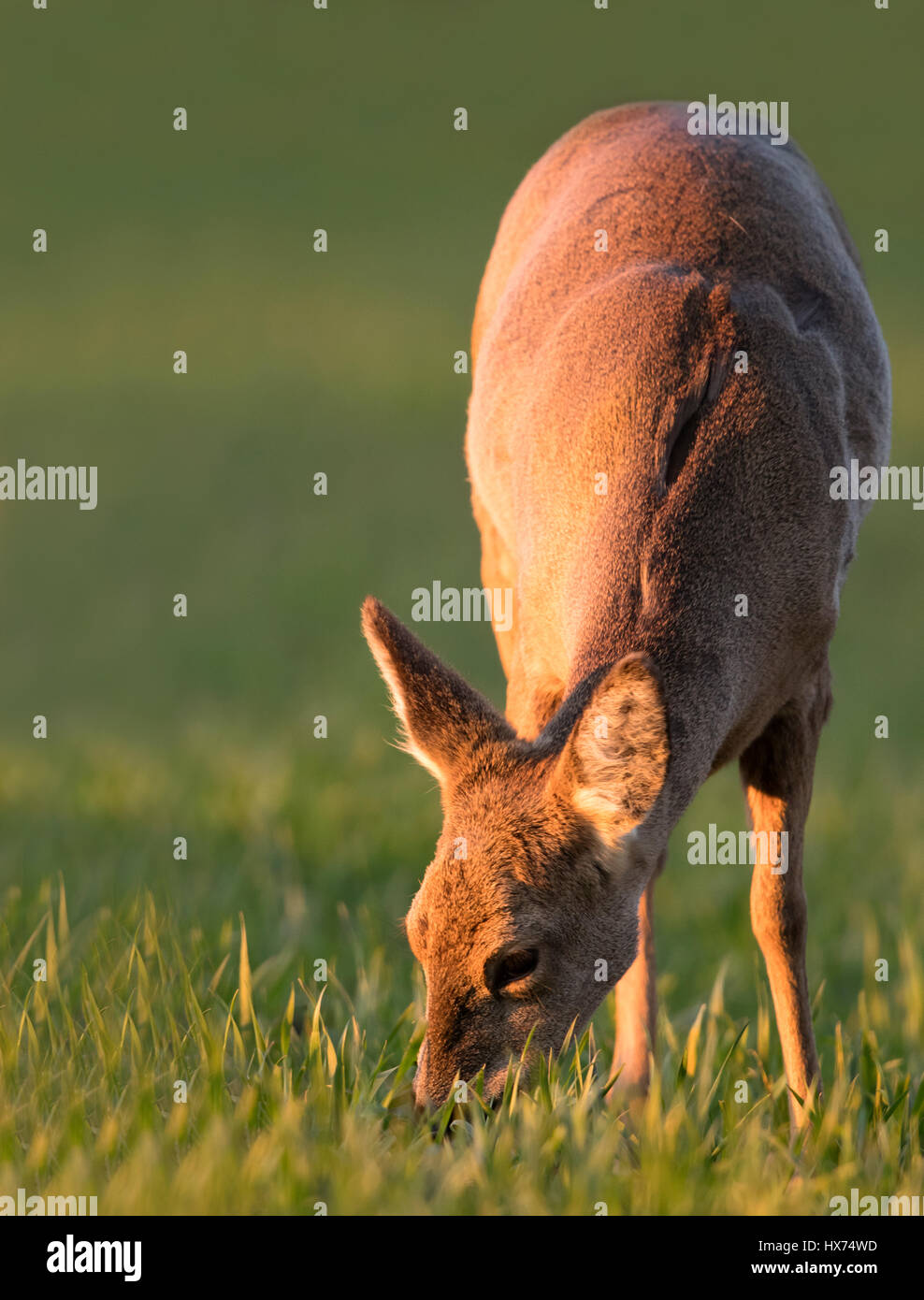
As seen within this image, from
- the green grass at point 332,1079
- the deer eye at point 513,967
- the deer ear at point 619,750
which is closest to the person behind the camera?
the green grass at point 332,1079

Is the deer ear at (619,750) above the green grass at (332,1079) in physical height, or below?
above

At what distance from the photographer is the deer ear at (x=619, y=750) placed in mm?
4164

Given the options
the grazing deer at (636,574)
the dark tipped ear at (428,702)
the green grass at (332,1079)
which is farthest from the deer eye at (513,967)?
the dark tipped ear at (428,702)

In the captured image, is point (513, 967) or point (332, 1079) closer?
point (513, 967)

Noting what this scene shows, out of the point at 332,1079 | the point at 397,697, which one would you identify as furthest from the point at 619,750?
the point at 332,1079

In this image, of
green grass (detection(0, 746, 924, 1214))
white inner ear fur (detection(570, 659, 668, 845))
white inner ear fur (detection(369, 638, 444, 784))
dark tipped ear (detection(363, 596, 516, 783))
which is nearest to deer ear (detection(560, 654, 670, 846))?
white inner ear fur (detection(570, 659, 668, 845))

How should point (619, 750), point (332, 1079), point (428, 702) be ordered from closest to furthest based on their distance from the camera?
point (619, 750)
point (428, 702)
point (332, 1079)

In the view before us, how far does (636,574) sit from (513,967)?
1.18 meters

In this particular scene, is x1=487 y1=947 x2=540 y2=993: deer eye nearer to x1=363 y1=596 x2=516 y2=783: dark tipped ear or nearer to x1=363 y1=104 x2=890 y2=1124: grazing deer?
x1=363 y1=104 x2=890 y2=1124: grazing deer

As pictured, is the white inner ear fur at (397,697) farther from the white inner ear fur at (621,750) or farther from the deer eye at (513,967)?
the deer eye at (513,967)

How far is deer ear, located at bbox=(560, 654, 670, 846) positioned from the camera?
4164mm

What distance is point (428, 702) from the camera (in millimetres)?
4594

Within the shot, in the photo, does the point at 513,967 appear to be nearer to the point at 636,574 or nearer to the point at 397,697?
the point at 397,697
